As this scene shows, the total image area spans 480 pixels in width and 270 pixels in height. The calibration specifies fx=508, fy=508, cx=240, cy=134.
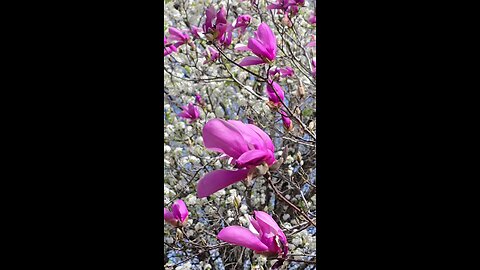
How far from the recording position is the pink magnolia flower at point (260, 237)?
54cm

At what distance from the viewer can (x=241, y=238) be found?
1.78ft

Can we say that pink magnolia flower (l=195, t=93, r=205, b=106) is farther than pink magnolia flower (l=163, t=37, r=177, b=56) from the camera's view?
Yes

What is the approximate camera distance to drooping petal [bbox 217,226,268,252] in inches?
21.2

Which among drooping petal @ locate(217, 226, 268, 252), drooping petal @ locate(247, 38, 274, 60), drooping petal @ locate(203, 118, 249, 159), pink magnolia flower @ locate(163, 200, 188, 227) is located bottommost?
drooping petal @ locate(217, 226, 268, 252)

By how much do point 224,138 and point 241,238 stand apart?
0.13 m

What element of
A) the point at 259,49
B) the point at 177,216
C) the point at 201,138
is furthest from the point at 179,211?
the point at 201,138

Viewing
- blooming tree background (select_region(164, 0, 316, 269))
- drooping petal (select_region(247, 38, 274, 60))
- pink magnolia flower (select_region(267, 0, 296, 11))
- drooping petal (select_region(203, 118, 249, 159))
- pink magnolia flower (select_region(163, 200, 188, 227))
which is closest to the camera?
drooping petal (select_region(203, 118, 249, 159))

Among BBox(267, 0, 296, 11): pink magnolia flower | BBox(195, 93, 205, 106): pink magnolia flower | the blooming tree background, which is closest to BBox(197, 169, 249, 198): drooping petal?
BBox(267, 0, 296, 11): pink magnolia flower

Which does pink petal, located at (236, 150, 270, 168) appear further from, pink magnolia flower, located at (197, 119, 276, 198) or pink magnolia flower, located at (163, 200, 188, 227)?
pink magnolia flower, located at (163, 200, 188, 227)

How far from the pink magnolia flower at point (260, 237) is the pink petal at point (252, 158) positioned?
0.09m

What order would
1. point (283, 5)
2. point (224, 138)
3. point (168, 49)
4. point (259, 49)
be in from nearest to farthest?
point (224, 138)
point (259, 49)
point (283, 5)
point (168, 49)

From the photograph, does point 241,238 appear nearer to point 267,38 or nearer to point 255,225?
point 255,225
